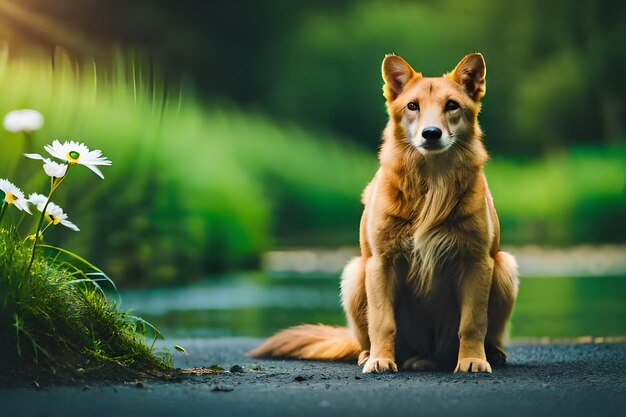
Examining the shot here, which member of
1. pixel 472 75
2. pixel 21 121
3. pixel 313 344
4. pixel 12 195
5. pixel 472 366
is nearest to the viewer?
pixel 12 195

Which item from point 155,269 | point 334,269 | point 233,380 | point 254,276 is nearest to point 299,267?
point 334,269

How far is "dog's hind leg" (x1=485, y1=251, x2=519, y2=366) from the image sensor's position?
10.5 ft

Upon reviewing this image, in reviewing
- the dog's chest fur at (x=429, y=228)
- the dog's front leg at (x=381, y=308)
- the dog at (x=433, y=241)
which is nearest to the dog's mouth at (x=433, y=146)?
the dog at (x=433, y=241)

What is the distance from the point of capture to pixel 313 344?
361cm

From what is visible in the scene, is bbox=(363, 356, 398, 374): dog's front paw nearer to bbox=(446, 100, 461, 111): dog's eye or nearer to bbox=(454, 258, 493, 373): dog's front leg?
bbox=(454, 258, 493, 373): dog's front leg

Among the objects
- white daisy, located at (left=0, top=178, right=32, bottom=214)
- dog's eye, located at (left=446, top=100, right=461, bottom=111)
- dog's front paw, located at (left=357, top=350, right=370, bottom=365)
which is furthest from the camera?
dog's front paw, located at (left=357, top=350, right=370, bottom=365)

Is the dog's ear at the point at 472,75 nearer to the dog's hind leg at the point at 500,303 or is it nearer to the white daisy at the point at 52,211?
the dog's hind leg at the point at 500,303

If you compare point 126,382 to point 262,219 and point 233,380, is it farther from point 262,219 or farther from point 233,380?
point 262,219

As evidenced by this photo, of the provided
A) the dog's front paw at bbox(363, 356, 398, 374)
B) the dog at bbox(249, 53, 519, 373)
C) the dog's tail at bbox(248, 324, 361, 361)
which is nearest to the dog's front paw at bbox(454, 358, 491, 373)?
the dog at bbox(249, 53, 519, 373)

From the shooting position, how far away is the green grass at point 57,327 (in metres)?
2.46

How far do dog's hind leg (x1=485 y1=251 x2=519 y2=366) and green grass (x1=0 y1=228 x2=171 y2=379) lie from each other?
46.8 inches

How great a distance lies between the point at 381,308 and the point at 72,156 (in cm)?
115

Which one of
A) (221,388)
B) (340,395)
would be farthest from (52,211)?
(340,395)

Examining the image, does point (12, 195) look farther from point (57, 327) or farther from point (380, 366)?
point (380, 366)
